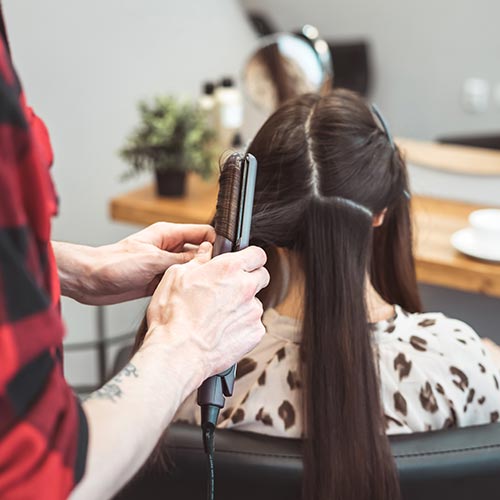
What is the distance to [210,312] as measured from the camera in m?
0.77

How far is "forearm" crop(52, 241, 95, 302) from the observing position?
101 centimetres

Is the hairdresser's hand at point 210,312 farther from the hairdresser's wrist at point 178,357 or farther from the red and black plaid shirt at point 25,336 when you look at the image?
the red and black plaid shirt at point 25,336

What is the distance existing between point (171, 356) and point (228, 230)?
6.8 inches

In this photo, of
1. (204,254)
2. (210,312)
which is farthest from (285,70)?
(210,312)

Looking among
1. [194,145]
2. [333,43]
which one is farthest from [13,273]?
[333,43]

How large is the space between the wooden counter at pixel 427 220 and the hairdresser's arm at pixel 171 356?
1007mm

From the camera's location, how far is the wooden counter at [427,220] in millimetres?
1736

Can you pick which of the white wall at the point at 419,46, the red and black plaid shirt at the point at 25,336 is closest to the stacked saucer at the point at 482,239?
the red and black plaid shirt at the point at 25,336

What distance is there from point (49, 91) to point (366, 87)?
6.26ft

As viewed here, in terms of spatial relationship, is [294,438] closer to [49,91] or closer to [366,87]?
[49,91]

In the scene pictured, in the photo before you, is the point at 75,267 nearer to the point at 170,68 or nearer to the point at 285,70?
the point at 285,70

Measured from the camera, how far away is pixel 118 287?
1025 mm

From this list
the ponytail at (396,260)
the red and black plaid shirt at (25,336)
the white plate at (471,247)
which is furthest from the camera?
the white plate at (471,247)

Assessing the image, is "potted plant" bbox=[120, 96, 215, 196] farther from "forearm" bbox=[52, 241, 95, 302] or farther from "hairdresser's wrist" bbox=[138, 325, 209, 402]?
"hairdresser's wrist" bbox=[138, 325, 209, 402]
